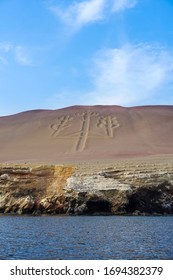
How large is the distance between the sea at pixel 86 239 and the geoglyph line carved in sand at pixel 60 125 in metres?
A: 66.7

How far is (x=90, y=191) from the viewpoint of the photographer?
159 ft

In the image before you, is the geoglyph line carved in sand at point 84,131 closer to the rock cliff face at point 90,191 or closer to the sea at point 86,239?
the rock cliff face at point 90,191

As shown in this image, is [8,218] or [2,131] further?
[2,131]

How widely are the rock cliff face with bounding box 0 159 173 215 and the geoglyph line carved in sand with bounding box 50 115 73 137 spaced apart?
53.4 metres

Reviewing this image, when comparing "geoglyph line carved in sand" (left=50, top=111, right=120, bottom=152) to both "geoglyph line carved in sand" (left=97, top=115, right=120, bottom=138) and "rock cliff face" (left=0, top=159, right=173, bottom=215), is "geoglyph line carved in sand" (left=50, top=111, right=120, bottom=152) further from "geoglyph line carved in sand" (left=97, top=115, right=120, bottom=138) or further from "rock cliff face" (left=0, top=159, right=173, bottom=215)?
"rock cliff face" (left=0, top=159, right=173, bottom=215)

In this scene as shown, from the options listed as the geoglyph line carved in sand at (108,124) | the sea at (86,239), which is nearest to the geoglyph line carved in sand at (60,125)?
the geoglyph line carved in sand at (108,124)

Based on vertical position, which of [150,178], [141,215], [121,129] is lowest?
[141,215]

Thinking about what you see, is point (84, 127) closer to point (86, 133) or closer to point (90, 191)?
point (86, 133)

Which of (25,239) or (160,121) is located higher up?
(160,121)

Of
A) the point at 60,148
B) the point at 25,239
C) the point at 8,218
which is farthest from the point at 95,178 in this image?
the point at 60,148
